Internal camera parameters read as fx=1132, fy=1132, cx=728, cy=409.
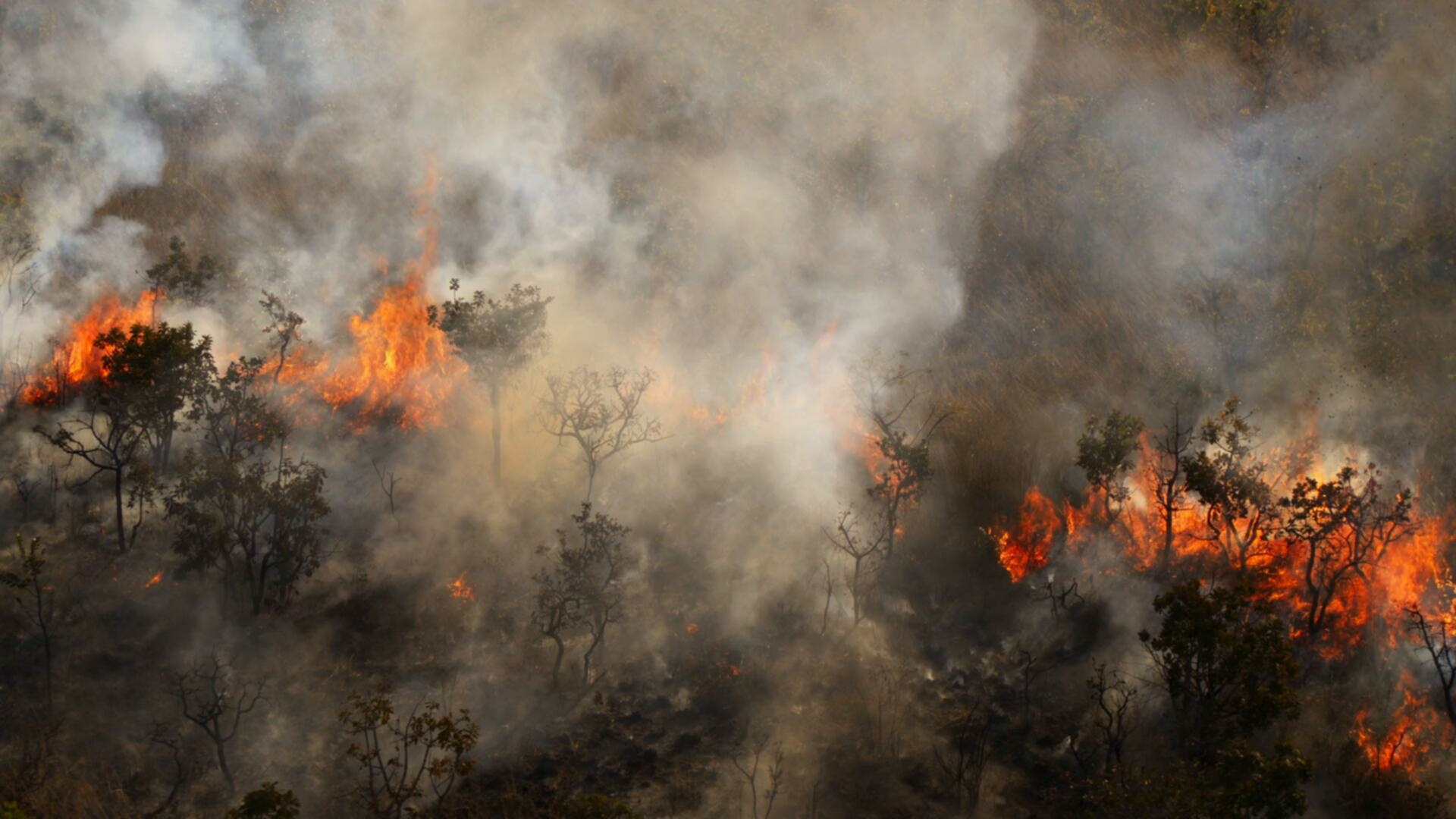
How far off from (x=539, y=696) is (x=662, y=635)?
14.1 feet

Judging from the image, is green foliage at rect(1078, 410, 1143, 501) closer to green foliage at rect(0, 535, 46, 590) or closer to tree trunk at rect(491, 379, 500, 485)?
tree trunk at rect(491, 379, 500, 485)

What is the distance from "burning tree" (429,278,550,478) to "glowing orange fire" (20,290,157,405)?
40.2ft

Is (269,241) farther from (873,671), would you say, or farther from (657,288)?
(873,671)

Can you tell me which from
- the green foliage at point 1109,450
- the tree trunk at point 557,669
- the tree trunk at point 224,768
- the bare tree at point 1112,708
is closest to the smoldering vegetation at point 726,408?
the tree trunk at point 224,768

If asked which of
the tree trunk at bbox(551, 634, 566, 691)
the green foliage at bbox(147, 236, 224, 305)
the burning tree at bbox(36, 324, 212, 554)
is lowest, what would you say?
the tree trunk at bbox(551, 634, 566, 691)

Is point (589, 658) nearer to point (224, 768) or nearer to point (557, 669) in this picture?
point (557, 669)

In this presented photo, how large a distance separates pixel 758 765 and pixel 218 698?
14.8 m

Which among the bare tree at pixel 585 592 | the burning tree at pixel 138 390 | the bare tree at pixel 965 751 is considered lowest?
the bare tree at pixel 965 751

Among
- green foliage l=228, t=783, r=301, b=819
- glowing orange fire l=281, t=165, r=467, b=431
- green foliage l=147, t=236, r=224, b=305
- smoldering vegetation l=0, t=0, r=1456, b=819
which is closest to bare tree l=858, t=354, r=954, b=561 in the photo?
smoldering vegetation l=0, t=0, r=1456, b=819

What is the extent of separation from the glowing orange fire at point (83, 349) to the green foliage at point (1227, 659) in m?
36.8

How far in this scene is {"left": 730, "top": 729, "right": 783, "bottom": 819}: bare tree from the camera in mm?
30547

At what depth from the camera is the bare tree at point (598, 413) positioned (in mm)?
40188

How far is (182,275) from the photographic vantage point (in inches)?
1689

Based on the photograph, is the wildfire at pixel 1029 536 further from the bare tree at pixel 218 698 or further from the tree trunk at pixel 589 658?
the bare tree at pixel 218 698
